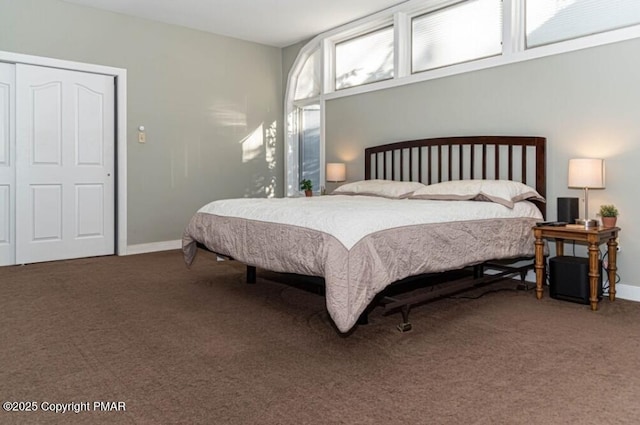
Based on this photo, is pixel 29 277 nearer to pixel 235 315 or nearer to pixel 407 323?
pixel 235 315

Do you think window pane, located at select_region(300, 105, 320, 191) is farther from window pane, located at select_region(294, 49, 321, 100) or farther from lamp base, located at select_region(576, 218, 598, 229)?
lamp base, located at select_region(576, 218, 598, 229)

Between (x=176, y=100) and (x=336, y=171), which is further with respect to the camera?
(x=176, y=100)

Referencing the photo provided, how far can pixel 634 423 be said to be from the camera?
160cm

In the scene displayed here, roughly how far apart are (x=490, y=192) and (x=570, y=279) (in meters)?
0.81

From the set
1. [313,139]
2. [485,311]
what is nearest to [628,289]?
[485,311]

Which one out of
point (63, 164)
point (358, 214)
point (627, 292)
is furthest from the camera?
point (63, 164)

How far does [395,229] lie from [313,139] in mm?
3965

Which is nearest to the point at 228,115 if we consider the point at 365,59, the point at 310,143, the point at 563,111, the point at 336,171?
the point at 310,143

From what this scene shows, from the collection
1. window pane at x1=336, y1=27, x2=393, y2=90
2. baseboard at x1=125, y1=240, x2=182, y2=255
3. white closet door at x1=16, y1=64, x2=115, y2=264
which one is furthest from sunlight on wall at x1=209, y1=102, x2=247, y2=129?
baseboard at x1=125, y1=240, x2=182, y2=255

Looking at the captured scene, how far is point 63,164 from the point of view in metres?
4.80

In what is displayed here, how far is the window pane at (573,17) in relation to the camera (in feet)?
11.0

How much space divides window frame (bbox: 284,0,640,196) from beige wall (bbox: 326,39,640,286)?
0.06m

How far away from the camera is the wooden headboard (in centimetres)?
380

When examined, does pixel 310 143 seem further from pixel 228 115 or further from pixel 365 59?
pixel 365 59
